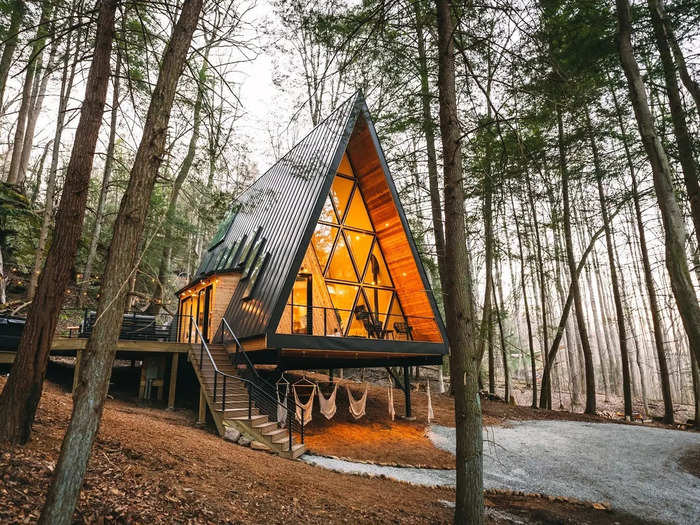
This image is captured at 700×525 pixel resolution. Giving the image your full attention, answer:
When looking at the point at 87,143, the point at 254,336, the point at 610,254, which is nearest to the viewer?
the point at 87,143

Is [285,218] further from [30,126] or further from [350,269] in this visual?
[30,126]

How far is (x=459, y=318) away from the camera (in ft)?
12.5

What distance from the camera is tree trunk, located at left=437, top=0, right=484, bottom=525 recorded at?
3541 millimetres

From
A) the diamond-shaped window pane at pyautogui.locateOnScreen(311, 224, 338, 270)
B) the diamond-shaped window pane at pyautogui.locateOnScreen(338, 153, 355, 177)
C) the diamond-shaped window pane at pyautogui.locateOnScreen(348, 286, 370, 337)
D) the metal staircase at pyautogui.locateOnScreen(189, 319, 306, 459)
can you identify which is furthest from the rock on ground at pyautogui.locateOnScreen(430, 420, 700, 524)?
the diamond-shaped window pane at pyautogui.locateOnScreen(338, 153, 355, 177)

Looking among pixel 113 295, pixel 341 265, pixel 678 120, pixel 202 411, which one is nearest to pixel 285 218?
pixel 341 265

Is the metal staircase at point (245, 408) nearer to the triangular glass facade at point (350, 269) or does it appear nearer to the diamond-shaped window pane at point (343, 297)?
the triangular glass facade at point (350, 269)

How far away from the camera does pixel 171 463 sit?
400cm

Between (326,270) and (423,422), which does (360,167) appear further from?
(423,422)

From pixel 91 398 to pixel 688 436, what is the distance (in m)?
12.1

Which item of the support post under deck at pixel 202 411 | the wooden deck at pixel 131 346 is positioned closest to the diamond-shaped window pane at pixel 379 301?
the support post under deck at pixel 202 411

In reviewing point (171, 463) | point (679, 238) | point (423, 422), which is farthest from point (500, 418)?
point (171, 463)

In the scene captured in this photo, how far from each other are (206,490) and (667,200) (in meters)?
7.07

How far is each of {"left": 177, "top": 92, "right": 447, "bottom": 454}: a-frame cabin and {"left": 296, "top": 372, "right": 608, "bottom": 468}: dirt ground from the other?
1557mm

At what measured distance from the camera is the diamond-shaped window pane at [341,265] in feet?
33.0
